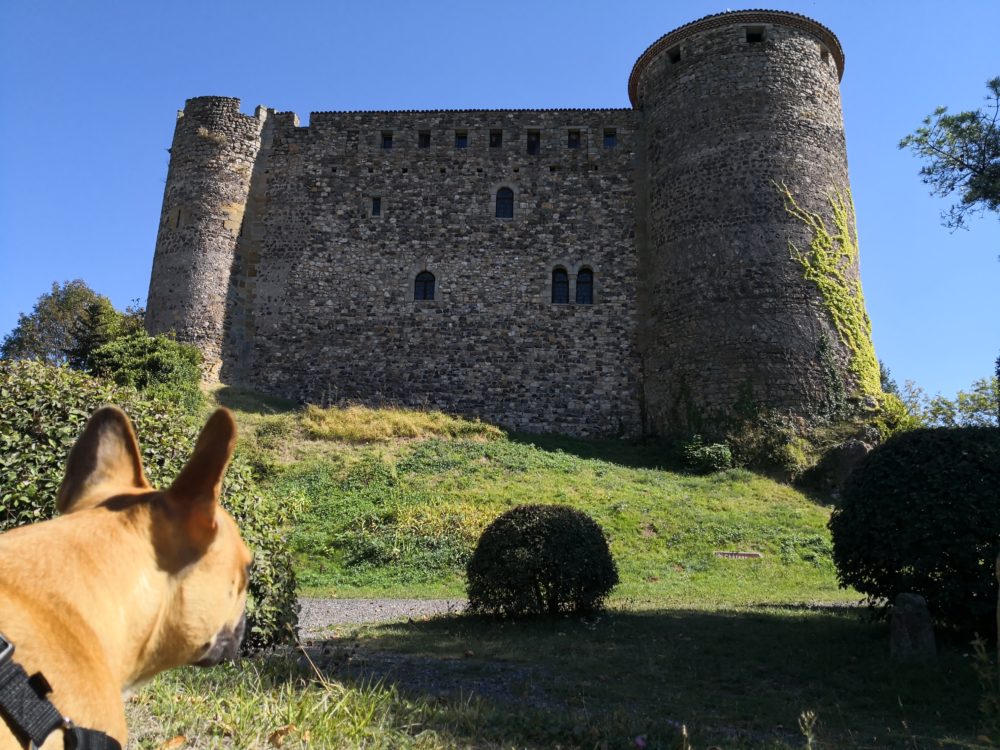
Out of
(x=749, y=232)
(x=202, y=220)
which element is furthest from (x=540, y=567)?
(x=202, y=220)

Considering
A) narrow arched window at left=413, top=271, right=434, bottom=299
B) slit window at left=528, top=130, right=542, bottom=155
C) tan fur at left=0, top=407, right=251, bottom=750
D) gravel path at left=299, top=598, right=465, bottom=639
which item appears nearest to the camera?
tan fur at left=0, top=407, right=251, bottom=750

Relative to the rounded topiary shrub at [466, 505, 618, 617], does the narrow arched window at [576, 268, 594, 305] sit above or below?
above

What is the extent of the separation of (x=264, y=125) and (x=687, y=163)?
50.0 ft

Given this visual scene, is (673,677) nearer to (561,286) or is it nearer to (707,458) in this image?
(707,458)

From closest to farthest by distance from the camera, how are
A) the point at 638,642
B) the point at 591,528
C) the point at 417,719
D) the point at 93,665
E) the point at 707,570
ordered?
1. the point at 93,665
2. the point at 417,719
3. the point at 638,642
4. the point at 591,528
5. the point at 707,570

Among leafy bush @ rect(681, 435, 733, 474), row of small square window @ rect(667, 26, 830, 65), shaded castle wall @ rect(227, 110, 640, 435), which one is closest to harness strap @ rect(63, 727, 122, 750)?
leafy bush @ rect(681, 435, 733, 474)

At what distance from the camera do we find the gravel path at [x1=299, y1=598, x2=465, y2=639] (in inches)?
354

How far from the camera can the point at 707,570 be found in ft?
41.9

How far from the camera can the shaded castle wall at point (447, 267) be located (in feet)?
77.2

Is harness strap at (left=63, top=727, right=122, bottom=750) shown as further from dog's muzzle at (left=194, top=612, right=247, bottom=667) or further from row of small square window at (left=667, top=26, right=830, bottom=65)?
row of small square window at (left=667, top=26, right=830, bottom=65)

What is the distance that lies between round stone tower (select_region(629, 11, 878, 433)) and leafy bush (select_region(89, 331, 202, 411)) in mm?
14049

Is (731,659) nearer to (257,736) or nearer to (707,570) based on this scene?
(257,736)

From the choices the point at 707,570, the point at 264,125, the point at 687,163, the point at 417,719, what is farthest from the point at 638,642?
the point at 264,125

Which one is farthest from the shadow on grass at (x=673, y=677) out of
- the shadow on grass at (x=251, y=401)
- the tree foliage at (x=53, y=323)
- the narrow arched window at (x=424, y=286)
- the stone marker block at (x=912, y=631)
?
the tree foliage at (x=53, y=323)
